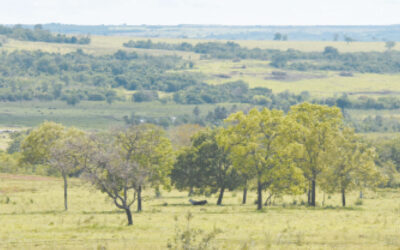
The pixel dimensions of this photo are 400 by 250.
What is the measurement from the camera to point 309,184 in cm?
6203

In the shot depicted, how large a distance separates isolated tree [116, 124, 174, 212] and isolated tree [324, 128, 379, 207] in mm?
15315

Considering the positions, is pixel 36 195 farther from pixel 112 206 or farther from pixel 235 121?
pixel 235 121

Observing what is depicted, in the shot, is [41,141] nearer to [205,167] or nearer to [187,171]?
[187,171]

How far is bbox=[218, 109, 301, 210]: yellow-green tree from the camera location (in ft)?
187

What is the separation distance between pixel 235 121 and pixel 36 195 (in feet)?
81.6

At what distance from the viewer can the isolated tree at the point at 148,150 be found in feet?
174

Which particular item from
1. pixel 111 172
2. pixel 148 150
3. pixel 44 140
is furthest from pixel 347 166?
pixel 44 140

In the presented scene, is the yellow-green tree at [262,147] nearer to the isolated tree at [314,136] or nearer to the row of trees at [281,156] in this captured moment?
the row of trees at [281,156]

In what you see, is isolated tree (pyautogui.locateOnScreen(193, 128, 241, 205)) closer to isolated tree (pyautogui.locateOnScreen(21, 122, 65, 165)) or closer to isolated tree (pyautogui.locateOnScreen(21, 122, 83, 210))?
isolated tree (pyautogui.locateOnScreen(21, 122, 83, 210))

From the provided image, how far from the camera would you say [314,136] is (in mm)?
60594

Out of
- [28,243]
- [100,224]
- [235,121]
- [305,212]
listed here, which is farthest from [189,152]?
[28,243]

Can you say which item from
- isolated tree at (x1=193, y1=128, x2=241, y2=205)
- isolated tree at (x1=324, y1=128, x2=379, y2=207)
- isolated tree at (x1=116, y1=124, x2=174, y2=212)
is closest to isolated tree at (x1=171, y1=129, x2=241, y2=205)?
isolated tree at (x1=193, y1=128, x2=241, y2=205)

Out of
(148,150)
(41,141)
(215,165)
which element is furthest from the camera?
(41,141)

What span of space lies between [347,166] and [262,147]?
855 centimetres
